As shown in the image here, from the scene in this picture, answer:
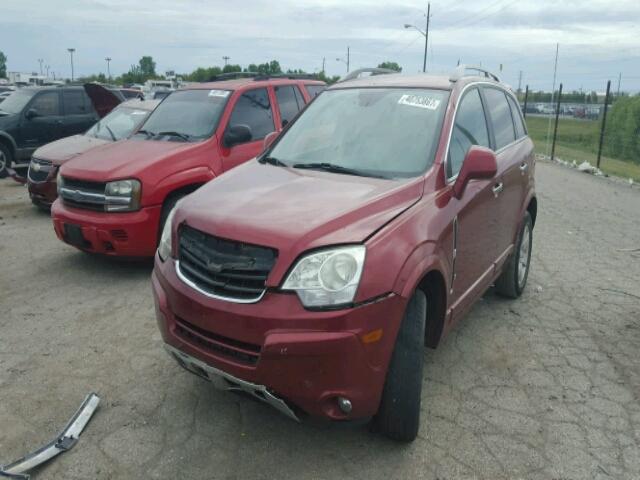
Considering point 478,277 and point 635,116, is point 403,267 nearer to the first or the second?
point 478,277

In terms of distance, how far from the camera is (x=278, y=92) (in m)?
7.22

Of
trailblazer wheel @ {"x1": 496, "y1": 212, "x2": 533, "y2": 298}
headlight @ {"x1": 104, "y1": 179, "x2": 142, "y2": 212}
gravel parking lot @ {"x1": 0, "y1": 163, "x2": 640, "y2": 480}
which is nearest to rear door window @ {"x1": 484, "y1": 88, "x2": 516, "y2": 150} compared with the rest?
trailblazer wheel @ {"x1": 496, "y1": 212, "x2": 533, "y2": 298}

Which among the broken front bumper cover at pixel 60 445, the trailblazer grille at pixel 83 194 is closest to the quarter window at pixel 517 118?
the trailblazer grille at pixel 83 194

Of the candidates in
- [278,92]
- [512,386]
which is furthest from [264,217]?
[278,92]

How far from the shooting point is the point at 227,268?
8.89ft

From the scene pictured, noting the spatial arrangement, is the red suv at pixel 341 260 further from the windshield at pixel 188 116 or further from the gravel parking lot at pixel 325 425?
the windshield at pixel 188 116

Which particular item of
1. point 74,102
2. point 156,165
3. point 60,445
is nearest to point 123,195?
point 156,165

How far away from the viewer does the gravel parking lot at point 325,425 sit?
9.52 ft

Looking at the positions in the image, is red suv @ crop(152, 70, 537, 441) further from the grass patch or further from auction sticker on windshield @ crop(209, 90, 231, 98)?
the grass patch

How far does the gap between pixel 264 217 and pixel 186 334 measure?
0.73 m

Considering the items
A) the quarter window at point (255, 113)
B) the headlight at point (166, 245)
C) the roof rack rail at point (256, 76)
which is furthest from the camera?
the roof rack rail at point (256, 76)

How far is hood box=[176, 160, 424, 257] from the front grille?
477 millimetres

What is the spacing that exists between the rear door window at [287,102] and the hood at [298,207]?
3.81 metres

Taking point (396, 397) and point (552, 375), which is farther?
point (552, 375)
